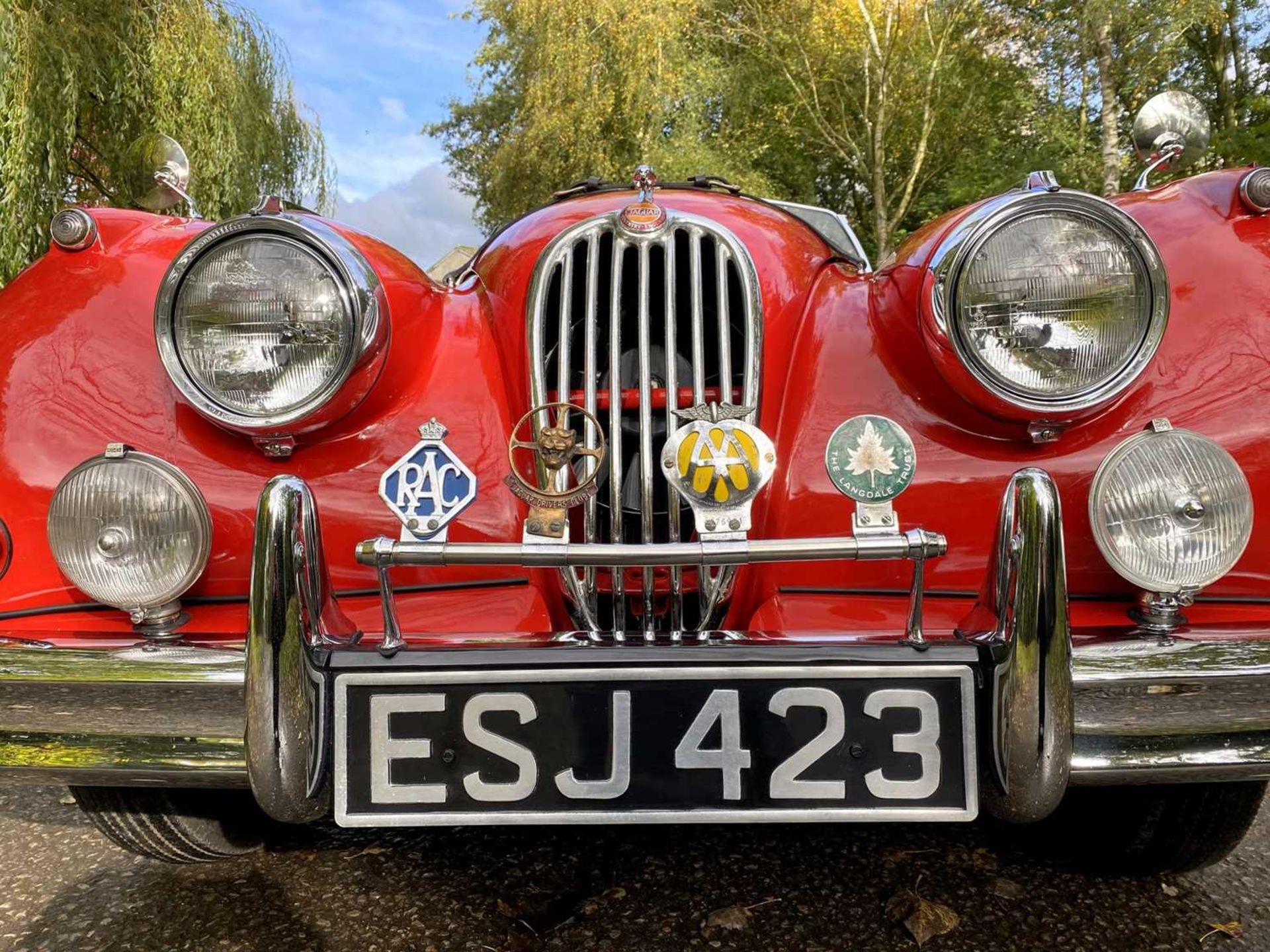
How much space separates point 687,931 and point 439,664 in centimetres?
82

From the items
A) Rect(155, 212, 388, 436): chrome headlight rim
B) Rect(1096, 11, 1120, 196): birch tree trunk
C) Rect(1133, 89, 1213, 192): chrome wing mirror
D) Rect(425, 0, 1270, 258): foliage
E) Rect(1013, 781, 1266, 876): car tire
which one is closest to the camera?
Rect(155, 212, 388, 436): chrome headlight rim

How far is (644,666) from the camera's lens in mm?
1120

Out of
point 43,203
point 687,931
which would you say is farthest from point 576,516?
point 43,203

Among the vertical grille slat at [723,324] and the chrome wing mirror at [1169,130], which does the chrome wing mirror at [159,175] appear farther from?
the chrome wing mirror at [1169,130]

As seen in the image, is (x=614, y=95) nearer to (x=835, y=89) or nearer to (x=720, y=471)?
(x=835, y=89)

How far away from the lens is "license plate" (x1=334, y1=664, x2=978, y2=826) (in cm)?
112

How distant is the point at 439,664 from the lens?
1.13 meters

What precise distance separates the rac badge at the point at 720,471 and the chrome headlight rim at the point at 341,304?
1.93 ft

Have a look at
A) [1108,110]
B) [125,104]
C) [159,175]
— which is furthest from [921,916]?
[1108,110]

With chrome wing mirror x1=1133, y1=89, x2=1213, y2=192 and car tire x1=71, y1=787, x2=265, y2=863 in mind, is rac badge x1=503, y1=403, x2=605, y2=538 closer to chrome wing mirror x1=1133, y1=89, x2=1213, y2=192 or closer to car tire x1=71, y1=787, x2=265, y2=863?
car tire x1=71, y1=787, x2=265, y2=863

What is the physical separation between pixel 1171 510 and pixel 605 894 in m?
1.25

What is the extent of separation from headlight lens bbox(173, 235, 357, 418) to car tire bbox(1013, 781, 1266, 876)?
1.53 m

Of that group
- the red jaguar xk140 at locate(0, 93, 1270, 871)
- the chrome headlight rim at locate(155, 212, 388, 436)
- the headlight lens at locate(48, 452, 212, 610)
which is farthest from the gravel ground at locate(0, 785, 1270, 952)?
the chrome headlight rim at locate(155, 212, 388, 436)

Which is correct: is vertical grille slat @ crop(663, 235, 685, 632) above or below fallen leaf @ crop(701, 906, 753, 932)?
above
